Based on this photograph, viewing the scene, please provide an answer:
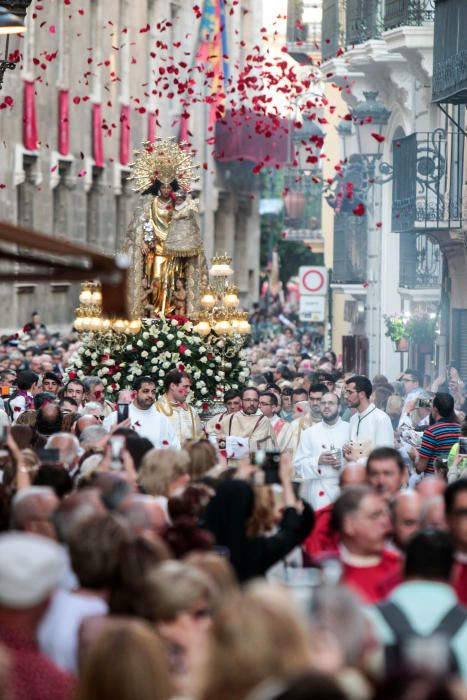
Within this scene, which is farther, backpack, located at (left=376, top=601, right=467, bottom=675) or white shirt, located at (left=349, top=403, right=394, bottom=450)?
white shirt, located at (left=349, top=403, right=394, bottom=450)

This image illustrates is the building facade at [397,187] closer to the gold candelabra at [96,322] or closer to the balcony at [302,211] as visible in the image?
the gold candelabra at [96,322]

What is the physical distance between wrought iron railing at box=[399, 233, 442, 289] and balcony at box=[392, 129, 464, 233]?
1.10 m

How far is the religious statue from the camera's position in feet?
72.8

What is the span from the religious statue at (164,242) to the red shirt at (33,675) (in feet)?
51.7

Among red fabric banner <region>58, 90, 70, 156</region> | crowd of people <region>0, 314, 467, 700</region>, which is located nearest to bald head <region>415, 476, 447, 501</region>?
crowd of people <region>0, 314, 467, 700</region>

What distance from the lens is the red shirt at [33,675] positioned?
6.08 metres

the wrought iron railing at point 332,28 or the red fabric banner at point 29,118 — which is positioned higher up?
the wrought iron railing at point 332,28

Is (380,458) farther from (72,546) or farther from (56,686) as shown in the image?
(56,686)

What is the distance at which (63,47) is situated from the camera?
42.9 m

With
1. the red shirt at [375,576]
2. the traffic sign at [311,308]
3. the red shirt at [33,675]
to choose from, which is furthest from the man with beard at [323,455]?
the traffic sign at [311,308]

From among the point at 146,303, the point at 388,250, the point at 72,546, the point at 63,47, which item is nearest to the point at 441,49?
the point at 146,303

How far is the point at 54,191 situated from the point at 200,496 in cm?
3487

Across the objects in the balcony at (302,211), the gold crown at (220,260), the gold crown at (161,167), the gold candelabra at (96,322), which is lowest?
the gold candelabra at (96,322)

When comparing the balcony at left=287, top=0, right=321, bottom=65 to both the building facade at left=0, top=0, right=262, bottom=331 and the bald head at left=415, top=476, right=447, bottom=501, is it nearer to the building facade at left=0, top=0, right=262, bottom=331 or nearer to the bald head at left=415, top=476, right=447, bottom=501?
the building facade at left=0, top=0, right=262, bottom=331
